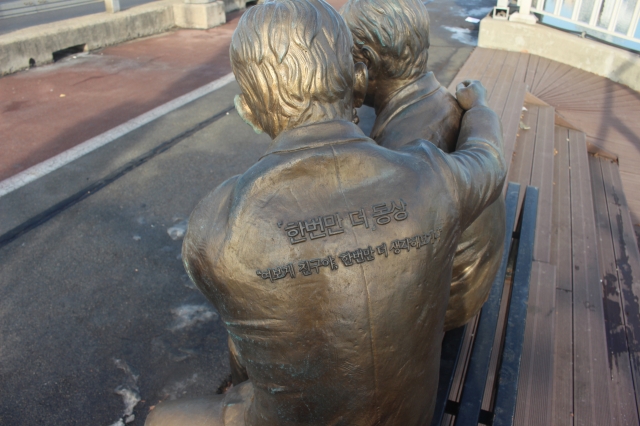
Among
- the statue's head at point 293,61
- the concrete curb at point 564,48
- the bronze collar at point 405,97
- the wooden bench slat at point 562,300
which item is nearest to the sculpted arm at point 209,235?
the statue's head at point 293,61

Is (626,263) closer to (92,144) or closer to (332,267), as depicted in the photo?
(332,267)

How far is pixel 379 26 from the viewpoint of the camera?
2148 mm

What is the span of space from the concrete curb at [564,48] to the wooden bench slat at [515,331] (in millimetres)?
6305

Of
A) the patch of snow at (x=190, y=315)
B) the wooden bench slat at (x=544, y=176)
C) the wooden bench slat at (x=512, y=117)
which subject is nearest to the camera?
the patch of snow at (x=190, y=315)

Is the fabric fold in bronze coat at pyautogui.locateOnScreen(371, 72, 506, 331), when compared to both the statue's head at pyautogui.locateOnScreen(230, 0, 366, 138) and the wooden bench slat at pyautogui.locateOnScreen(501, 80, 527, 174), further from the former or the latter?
the wooden bench slat at pyautogui.locateOnScreen(501, 80, 527, 174)

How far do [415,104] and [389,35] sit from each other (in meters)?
0.31

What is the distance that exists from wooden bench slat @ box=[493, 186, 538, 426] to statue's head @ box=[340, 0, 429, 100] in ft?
4.19

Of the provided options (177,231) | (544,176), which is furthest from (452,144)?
(544,176)

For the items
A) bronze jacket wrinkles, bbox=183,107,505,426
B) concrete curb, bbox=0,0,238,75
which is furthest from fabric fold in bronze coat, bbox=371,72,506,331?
concrete curb, bbox=0,0,238,75

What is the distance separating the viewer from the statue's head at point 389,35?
214 cm

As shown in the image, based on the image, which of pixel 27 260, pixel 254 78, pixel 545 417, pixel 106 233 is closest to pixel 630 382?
pixel 545 417

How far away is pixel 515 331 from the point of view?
7.98ft

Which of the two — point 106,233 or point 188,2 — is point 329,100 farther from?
point 188,2

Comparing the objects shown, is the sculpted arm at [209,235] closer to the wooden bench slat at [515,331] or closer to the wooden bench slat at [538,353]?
the wooden bench slat at [515,331]
